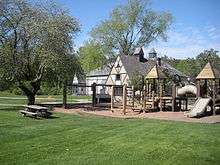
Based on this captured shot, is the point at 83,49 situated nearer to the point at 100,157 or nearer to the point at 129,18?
the point at 129,18

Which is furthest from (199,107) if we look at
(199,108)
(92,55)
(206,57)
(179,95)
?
(206,57)

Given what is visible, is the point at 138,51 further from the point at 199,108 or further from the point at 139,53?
the point at 199,108

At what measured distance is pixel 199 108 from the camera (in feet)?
79.2

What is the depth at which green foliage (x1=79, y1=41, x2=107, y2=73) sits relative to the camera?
64938 mm

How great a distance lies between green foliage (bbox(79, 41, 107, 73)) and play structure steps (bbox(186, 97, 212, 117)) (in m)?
40.8

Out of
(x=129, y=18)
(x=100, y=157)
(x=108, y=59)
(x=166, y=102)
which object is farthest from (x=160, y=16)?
(x=100, y=157)

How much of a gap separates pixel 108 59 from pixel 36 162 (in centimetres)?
5823

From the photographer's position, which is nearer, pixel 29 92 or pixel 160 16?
pixel 29 92

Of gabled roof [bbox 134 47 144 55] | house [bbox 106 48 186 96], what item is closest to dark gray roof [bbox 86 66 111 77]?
house [bbox 106 48 186 96]

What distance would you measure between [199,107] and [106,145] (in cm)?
1333

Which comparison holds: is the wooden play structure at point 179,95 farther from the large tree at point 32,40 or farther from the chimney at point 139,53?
the chimney at point 139,53

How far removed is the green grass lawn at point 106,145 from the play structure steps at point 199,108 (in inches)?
259

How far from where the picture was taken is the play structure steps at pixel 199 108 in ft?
75.8

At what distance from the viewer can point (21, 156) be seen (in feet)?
34.1
